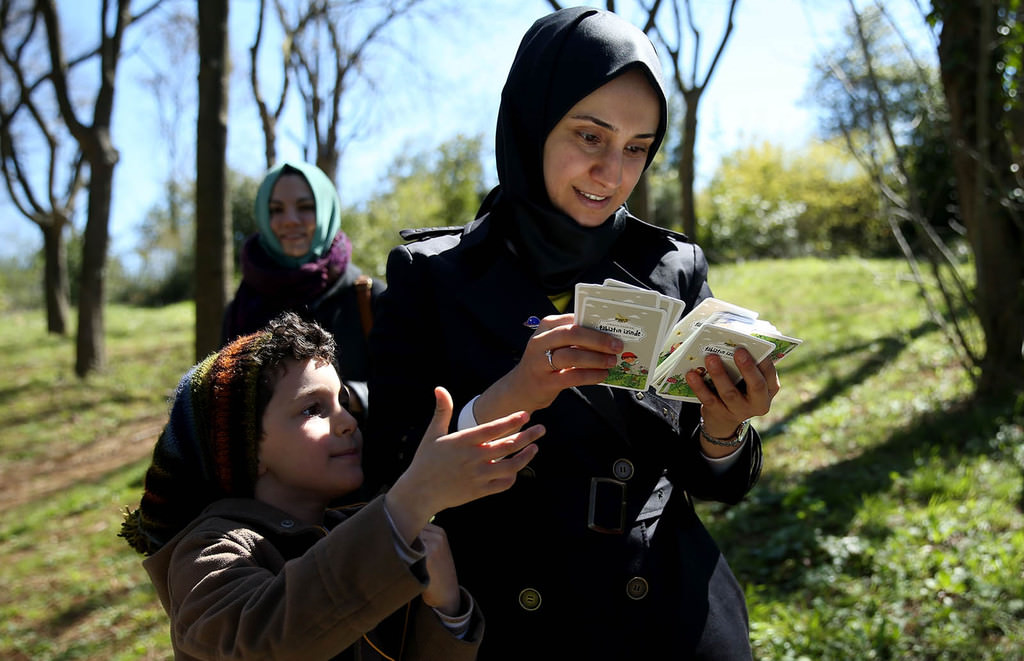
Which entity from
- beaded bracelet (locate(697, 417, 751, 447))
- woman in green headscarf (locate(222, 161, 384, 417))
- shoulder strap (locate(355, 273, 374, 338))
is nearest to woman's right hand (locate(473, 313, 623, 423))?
beaded bracelet (locate(697, 417, 751, 447))

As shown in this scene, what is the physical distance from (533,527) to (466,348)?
1.28ft

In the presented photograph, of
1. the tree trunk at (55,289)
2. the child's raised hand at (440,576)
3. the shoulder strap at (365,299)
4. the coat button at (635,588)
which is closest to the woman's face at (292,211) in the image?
the shoulder strap at (365,299)

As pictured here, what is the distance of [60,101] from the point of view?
11.2m

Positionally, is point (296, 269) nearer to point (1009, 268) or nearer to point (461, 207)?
point (1009, 268)

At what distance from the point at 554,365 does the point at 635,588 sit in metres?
0.53

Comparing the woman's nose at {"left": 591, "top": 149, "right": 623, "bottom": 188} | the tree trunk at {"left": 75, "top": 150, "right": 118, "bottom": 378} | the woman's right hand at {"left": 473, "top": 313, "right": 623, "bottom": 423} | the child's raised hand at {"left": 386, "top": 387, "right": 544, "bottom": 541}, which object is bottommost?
the tree trunk at {"left": 75, "top": 150, "right": 118, "bottom": 378}

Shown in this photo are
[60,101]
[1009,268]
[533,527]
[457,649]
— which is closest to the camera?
[457,649]

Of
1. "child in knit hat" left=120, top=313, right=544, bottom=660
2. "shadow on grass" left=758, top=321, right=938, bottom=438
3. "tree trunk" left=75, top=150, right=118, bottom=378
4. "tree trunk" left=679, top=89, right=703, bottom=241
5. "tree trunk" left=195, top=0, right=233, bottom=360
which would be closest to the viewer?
"child in knit hat" left=120, top=313, right=544, bottom=660

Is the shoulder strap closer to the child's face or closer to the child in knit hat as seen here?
the child in knit hat

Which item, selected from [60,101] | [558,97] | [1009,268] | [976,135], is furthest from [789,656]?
[60,101]

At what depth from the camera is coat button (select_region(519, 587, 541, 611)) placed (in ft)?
5.22

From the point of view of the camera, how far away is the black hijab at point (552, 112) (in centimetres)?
162

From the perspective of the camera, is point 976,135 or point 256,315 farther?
point 976,135

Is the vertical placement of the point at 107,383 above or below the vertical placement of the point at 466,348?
below
